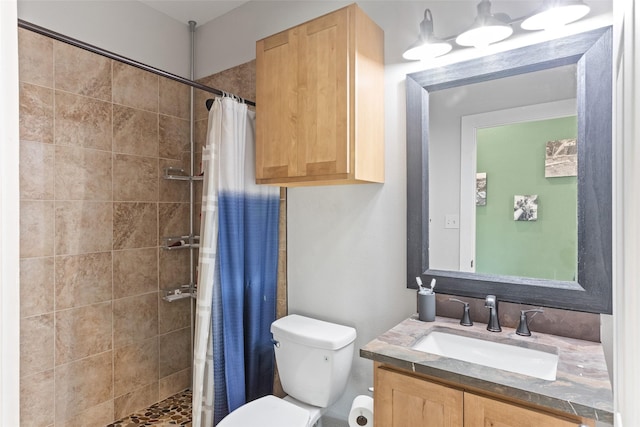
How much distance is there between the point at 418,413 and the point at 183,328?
2.00 meters

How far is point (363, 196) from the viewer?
187cm

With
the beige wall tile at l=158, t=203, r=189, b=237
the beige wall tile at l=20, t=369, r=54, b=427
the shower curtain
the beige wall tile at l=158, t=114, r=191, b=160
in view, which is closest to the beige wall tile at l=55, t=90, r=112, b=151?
the beige wall tile at l=158, t=114, r=191, b=160

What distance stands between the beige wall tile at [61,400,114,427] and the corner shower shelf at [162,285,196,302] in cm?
69

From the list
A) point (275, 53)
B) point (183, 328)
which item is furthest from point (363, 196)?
point (183, 328)

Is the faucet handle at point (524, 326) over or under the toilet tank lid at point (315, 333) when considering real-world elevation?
over

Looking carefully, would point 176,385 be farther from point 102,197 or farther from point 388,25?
point 388,25

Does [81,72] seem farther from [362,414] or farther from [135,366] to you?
[362,414]

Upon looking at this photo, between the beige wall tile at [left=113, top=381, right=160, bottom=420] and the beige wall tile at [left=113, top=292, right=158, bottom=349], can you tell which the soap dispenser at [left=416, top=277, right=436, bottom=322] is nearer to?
the beige wall tile at [left=113, top=292, right=158, bottom=349]

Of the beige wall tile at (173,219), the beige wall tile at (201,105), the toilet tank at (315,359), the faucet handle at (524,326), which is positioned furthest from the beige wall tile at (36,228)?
the faucet handle at (524,326)

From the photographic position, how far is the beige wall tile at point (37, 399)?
5.98 feet

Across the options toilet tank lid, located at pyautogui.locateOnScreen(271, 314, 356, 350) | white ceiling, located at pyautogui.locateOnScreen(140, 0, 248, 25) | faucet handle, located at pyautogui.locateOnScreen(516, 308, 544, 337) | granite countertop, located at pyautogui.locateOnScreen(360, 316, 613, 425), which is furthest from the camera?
white ceiling, located at pyautogui.locateOnScreen(140, 0, 248, 25)

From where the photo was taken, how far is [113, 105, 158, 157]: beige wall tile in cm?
223

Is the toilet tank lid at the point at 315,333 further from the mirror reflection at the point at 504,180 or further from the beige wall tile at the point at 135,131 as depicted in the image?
the beige wall tile at the point at 135,131

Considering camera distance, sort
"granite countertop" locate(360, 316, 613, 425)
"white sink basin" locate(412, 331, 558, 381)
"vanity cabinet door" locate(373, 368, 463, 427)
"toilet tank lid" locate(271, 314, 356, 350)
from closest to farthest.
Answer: "granite countertop" locate(360, 316, 613, 425)
"vanity cabinet door" locate(373, 368, 463, 427)
"white sink basin" locate(412, 331, 558, 381)
"toilet tank lid" locate(271, 314, 356, 350)
